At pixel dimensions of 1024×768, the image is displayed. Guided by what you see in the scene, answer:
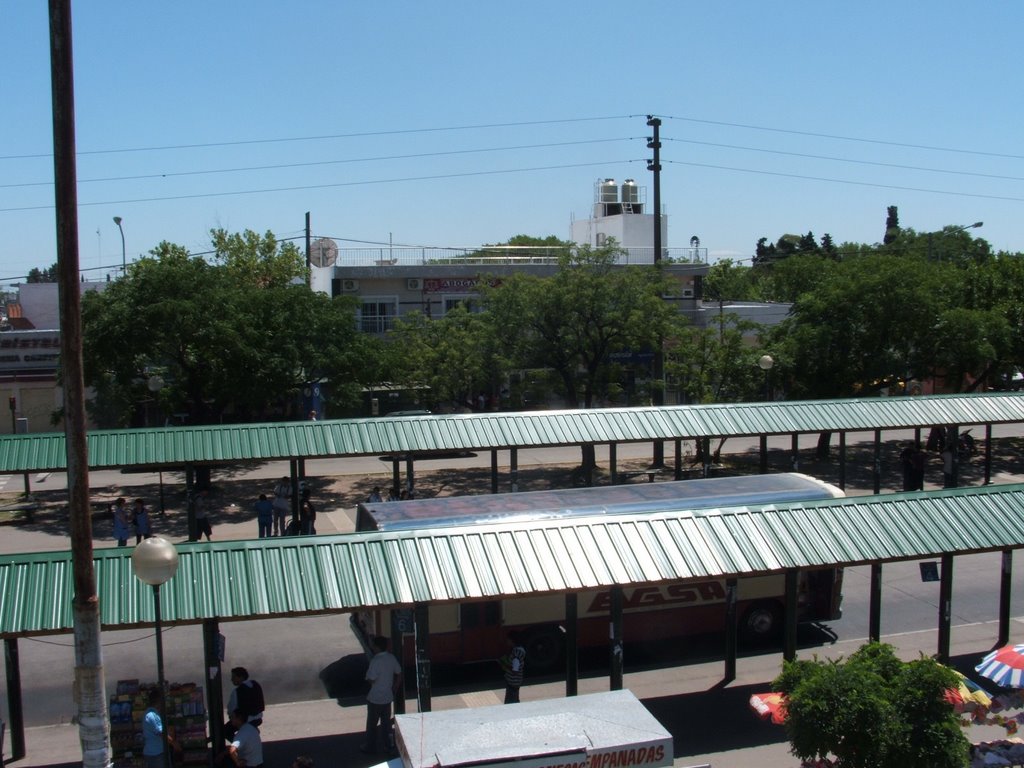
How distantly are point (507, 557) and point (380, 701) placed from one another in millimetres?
2308

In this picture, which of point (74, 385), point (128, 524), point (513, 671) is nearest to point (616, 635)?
point (513, 671)

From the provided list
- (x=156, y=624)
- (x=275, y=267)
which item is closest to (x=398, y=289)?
(x=275, y=267)

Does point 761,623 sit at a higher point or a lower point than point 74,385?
lower

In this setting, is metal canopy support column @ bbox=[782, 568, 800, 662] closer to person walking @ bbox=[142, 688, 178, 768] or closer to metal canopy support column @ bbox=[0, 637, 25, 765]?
person walking @ bbox=[142, 688, 178, 768]

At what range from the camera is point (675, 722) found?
12.6 metres

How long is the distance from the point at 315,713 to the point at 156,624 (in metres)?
4.69

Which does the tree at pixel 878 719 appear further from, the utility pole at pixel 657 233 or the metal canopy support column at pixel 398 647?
the utility pole at pixel 657 233

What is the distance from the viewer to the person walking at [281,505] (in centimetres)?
2244

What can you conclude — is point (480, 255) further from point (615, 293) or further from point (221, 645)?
point (221, 645)

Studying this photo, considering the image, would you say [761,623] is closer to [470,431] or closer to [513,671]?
[513,671]

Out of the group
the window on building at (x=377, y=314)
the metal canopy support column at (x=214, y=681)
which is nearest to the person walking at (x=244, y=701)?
the metal canopy support column at (x=214, y=681)

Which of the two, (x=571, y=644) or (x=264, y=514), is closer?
(x=571, y=644)

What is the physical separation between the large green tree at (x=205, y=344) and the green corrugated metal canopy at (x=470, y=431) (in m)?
6.77

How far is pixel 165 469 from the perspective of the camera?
33.9 metres
